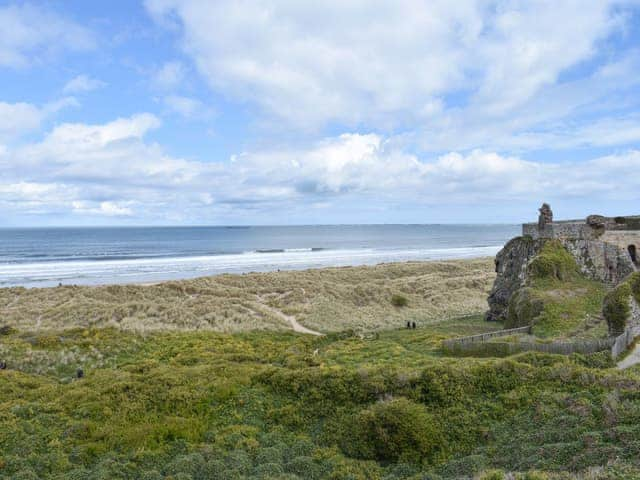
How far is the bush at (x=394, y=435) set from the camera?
9.60 m

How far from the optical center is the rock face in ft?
85.1

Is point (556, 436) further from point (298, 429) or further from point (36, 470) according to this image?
point (36, 470)

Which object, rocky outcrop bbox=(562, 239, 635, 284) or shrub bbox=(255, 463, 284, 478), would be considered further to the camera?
rocky outcrop bbox=(562, 239, 635, 284)

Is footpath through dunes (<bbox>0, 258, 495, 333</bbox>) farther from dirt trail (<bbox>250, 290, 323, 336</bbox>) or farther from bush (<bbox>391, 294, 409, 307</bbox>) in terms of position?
bush (<bbox>391, 294, 409, 307</bbox>)

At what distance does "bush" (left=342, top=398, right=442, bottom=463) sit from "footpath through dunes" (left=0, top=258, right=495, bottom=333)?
20495 millimetres

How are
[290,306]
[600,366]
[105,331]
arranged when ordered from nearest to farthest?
[600,366]
[105,331]
[290,306]

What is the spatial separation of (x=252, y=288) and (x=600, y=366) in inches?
1447

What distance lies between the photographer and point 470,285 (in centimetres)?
4625

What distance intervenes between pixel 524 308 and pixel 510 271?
7464 mm

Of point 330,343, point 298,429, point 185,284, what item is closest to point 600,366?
point 298,429

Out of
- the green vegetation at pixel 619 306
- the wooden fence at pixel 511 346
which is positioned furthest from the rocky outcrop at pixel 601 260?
the wooden fence at pixel 511 346

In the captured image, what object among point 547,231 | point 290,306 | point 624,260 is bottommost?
point 290,306

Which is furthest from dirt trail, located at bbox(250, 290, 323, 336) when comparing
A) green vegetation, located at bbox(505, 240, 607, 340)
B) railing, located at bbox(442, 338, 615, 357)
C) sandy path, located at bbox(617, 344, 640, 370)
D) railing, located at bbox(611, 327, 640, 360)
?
sandy path, located at bbox(617, 344, 640, 370)

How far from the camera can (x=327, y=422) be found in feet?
37.0
